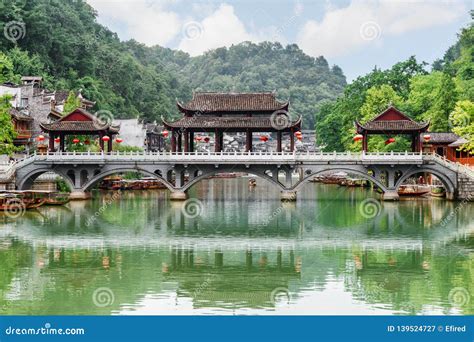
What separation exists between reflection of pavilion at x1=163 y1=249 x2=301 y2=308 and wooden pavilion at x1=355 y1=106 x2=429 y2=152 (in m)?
26.6

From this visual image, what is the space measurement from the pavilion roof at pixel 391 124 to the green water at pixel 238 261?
7.06 metres

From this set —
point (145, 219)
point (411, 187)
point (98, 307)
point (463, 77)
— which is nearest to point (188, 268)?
point (98, 307)

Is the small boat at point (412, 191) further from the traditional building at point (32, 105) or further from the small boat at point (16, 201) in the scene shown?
Answer: the traditional building at point (32, 105)

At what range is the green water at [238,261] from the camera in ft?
79.4

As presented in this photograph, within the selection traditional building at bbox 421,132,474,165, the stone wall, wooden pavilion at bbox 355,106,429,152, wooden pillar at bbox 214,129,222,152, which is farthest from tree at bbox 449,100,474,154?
wooden pillar at bbox 214,129,222,152

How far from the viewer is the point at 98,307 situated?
23.4m

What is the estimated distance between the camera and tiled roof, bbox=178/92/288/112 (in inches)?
2424

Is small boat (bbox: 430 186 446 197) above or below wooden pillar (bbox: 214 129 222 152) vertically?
below

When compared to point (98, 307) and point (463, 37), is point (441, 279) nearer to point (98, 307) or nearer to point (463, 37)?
point (98, 307)

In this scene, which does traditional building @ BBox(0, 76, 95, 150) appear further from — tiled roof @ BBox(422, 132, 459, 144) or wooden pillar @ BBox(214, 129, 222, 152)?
tiled roof @ BBox(422, 132, 459, 144)

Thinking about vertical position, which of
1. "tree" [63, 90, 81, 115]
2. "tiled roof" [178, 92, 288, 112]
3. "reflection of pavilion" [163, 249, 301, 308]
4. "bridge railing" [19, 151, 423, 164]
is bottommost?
"reflection of pavilion" [163, 249, 301, 308]

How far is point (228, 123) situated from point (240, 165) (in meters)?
3.93

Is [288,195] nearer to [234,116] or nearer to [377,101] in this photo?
[234,116]

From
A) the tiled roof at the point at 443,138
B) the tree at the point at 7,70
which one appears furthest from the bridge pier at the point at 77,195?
the tiled roof at the point at 443,138
